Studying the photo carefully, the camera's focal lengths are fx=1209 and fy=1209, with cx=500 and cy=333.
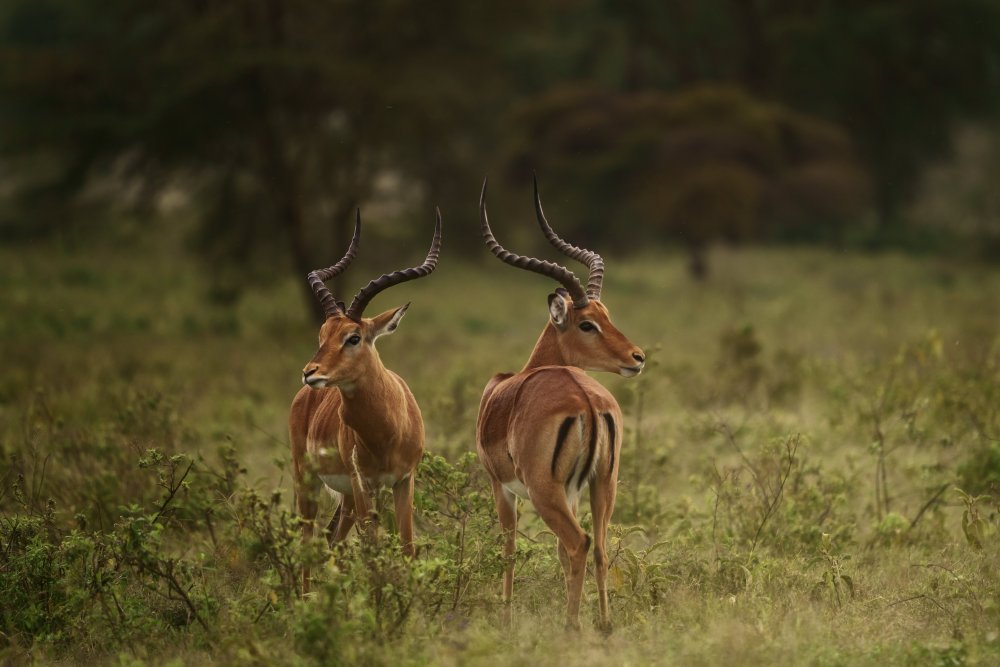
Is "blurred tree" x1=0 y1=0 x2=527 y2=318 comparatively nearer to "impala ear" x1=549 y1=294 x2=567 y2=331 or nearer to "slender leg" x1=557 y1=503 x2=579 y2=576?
"impala ear" x1=549 y1=294 x2=567 y2=331

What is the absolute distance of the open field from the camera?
5.21 m

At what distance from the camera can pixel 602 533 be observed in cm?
538

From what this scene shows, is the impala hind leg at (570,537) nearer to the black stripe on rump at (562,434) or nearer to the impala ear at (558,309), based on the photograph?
the black stripe on rump at (562,434)

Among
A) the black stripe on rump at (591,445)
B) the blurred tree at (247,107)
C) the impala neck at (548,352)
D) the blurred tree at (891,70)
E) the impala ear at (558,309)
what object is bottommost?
the black stripe on rump at (591,445)

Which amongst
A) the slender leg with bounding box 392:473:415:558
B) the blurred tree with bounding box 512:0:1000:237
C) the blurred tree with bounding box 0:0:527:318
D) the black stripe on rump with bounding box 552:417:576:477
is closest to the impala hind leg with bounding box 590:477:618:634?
the black stripe on rump with bounding box 552:417:576:477

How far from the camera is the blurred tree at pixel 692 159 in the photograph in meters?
21.7

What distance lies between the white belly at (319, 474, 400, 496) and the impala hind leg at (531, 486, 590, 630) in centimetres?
101

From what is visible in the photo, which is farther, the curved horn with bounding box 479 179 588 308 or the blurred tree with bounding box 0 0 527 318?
the blurred tree with bounding box 0 0 527 318

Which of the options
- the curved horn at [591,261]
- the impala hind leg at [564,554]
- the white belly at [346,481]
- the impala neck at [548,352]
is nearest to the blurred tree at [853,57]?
the curved horn at [591,261]

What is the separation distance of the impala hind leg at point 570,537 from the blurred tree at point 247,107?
12.0 m

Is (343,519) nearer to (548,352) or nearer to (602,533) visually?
(548,352)

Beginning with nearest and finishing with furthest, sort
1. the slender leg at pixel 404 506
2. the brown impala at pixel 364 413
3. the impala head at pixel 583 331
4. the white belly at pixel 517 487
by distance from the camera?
the white belly at pixel 517 487, the brown impala at pixel 364 413, the slender leg at pixel 404 506, the impala head at pixel 583 331

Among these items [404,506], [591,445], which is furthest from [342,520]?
[591,445]

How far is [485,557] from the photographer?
5781 mm
